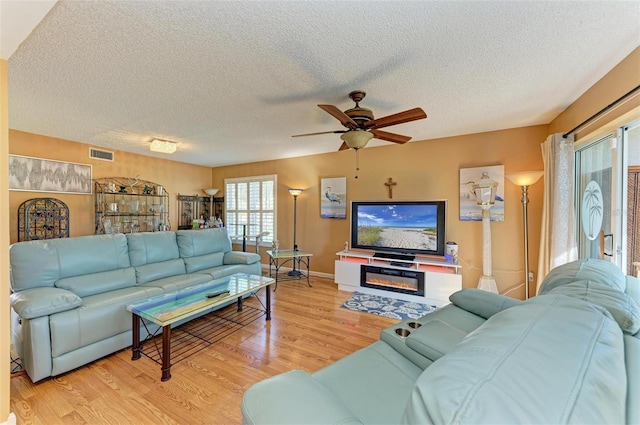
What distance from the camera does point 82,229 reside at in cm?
430

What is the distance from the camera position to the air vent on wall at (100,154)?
172 inches

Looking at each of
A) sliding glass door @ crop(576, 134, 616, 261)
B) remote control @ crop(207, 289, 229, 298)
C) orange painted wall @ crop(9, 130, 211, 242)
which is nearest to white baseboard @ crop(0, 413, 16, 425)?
remote control @ crop(207, 289, 229, 298)

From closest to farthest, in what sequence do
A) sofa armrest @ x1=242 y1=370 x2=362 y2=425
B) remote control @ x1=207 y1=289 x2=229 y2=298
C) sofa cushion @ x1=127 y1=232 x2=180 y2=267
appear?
1. sofa armrest @ x1=242 y1=370 x2=362 y2=425
2. remote control @ x1=207 y1=289 x2=229 y2=298
3. sofa cushion @ x1=127 y1=232 x2=180 y2=267

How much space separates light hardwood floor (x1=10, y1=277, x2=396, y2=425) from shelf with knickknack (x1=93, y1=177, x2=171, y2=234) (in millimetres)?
3217

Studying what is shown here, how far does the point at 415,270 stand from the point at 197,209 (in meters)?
5.23

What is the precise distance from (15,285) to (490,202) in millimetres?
5233

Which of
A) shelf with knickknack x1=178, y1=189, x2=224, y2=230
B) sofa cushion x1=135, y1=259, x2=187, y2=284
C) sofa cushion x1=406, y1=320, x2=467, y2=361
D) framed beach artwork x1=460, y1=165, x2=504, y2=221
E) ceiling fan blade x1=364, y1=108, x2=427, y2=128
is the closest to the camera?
sofa cushion x1=406, y1=320, x2=467, y2=361

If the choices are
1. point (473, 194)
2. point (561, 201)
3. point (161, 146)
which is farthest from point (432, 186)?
point (161, 146)

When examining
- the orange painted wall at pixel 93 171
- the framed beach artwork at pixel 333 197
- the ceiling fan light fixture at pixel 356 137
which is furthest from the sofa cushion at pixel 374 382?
the orange painted wall at pixel 93 171

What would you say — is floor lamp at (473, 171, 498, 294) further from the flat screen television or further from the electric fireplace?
the electric fireplace

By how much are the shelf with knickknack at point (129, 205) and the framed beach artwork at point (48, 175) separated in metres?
0.22

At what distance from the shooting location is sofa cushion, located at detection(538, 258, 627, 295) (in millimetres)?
1302

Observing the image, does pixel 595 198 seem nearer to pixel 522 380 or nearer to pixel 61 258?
pixel 522 380

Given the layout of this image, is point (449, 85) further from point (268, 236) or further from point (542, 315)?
point (268, 236)
